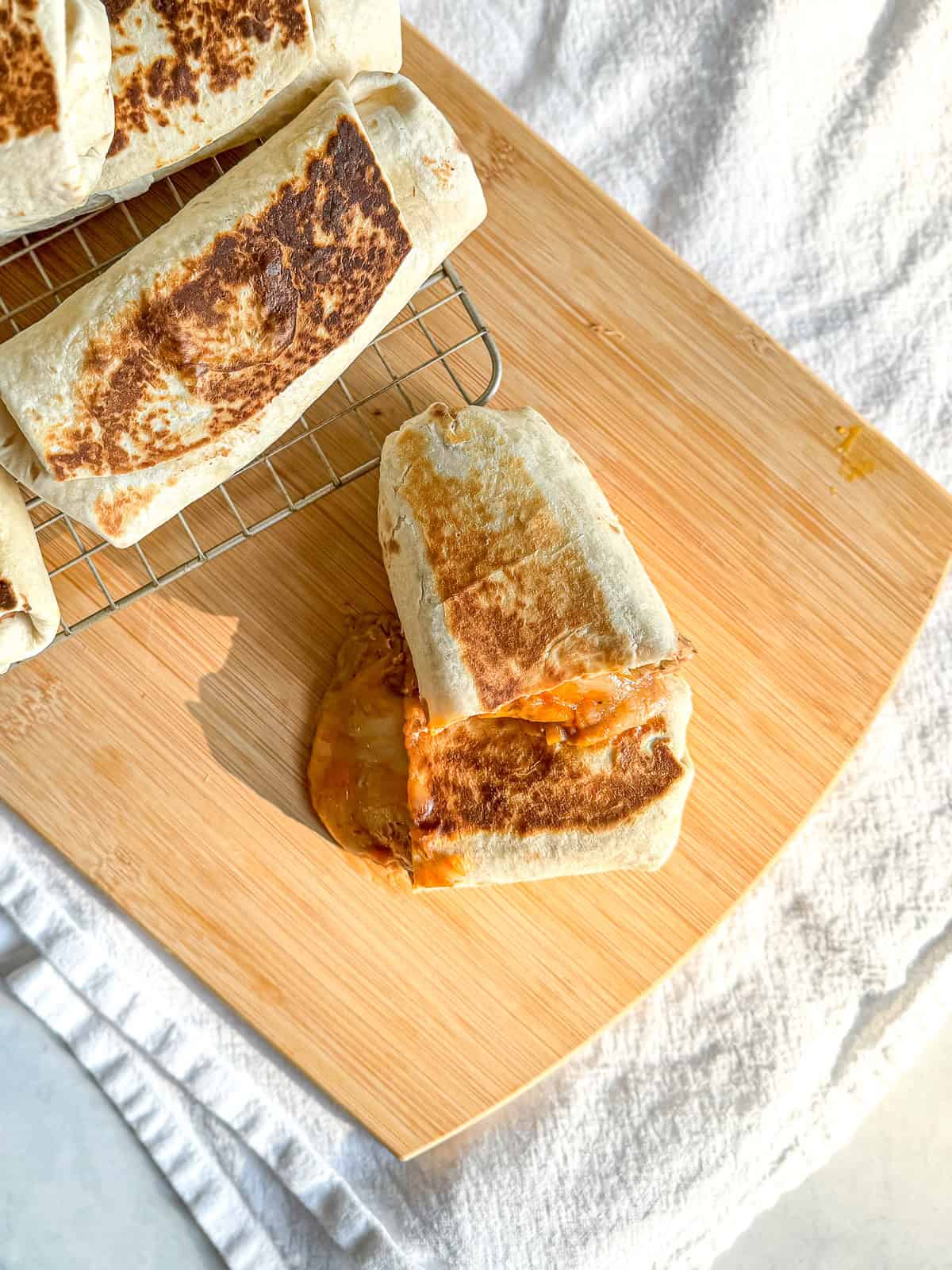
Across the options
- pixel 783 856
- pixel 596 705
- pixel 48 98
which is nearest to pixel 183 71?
pixel 48 98

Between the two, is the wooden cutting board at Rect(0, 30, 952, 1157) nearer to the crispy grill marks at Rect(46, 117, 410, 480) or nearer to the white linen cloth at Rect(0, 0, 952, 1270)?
the white linen cloth at Rect(0, 0, 952, 1270)

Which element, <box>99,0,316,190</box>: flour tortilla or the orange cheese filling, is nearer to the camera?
<box>99,0,316,190</box>: flour tortilla

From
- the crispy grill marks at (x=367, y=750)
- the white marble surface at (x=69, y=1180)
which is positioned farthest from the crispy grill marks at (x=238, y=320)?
the white marble surface at (x=69, y=1180)

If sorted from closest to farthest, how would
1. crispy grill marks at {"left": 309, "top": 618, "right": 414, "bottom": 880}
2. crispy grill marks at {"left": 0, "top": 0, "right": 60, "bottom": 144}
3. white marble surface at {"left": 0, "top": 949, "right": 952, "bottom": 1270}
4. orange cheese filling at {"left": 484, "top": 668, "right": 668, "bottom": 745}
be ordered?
1. crispy grill marks at {"left": 0, "top": 0, "right": 60, "bottom": 144}
2. orange cheese filling at {"left": 484, "top": 668, "right": 668, "bottom": 745}
3. crispy grill marks at {"left": 309, "top": 618, "right": 414, "bottom": 880}
4. white marble surface at {"left": 0, "top": 949, "right": 952, "bottom": 1270}

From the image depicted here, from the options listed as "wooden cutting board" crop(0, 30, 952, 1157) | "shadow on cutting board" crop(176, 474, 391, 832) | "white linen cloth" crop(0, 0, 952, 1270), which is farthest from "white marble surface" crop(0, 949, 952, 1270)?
"shadow on cutting board" crop(176, 474, 391, 832)

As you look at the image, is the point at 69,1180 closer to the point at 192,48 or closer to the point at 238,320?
the point at 238,320
